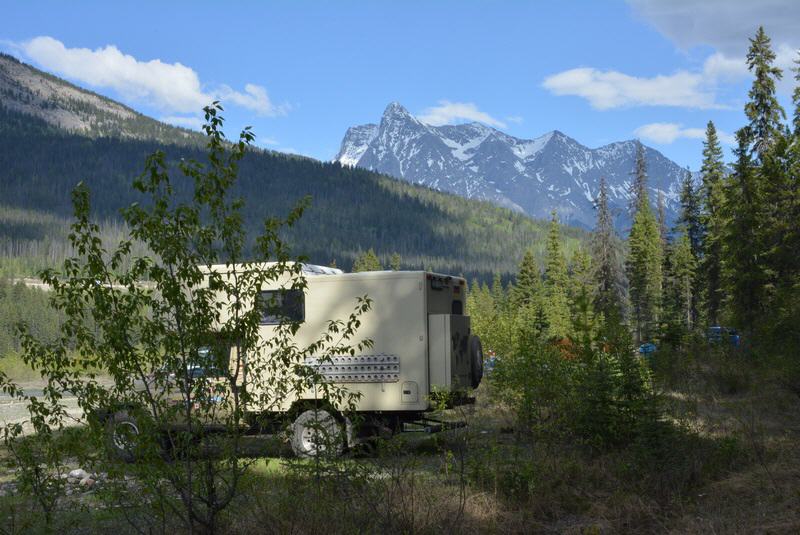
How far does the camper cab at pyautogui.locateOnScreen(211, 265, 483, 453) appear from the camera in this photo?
1177 cm

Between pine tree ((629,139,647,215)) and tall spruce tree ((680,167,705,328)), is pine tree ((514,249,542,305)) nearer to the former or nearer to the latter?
pine tree ((629,139,647,215))

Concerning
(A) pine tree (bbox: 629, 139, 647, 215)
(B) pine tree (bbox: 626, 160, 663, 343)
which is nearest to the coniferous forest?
(B) pine tree (bbox: 626, 160, 663, 343)


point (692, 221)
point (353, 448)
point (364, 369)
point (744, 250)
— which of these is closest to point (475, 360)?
point (364, 369)

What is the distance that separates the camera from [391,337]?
1187cm

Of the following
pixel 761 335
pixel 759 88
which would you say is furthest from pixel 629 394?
pixel 759 88


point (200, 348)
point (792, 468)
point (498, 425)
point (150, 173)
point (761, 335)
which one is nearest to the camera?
point (150, 173)

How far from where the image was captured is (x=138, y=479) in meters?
5.85

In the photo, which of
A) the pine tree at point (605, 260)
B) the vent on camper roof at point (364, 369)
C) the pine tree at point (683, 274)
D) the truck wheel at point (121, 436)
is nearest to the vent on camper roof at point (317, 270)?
the vent on camper roof at point (364, 369)

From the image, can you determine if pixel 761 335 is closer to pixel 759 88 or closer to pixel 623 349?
pixel 623 349

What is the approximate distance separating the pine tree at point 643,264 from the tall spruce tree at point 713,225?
11230 millimetres

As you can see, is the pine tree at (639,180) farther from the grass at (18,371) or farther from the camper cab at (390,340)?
the camper cab at (390,340)

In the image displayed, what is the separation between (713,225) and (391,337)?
3694 cm

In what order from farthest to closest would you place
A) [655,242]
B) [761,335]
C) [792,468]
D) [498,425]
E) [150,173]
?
[655,242] < [761,335] < [498,425] < [792,468] < [150,173]

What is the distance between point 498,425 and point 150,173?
10.5 m
